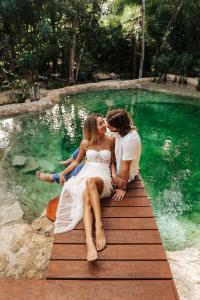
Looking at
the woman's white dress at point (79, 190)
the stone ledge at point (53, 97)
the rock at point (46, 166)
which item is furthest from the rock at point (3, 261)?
the stone ledge at point (53, 97)

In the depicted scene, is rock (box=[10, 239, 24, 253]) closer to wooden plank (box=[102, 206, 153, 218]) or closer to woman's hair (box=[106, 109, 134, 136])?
wooden plank (box=[102, 206, 153, 218])

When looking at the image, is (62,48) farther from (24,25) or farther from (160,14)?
(160,14)

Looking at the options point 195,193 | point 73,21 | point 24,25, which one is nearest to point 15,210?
point 195,193

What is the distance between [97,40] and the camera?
15398 mm

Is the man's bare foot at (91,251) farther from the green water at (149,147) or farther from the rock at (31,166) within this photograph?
the rock at (31,166)

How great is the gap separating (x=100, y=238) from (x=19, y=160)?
187 inches

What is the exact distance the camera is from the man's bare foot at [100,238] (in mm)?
2896

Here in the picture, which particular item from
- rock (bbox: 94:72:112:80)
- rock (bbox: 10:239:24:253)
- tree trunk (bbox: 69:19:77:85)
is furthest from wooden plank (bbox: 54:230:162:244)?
rock (bbox: 94:72:112:80)

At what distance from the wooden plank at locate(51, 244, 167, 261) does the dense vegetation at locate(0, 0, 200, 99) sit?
9139 millimetres

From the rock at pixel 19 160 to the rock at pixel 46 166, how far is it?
1.34 feet

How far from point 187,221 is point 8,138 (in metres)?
5.32

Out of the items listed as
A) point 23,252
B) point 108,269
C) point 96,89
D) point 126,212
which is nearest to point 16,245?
point 23,252

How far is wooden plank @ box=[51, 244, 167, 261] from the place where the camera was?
9.21ft

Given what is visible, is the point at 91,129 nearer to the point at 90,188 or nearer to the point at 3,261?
the point at 90,188
